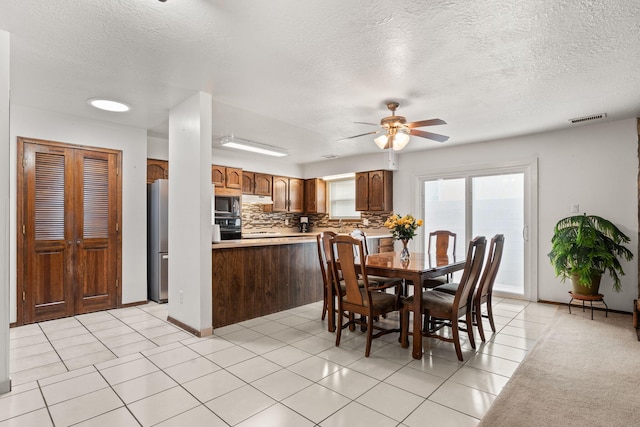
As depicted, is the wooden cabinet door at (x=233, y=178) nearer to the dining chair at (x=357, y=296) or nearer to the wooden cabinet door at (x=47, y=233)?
the wooden cabinet door at (x=47, y=233)

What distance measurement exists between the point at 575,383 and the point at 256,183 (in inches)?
229

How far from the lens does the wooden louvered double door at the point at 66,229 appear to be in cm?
378

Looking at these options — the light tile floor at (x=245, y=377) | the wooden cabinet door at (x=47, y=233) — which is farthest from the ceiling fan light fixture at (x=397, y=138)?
the wooden cabinet door at (x=47, y=233)

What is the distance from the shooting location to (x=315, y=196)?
7.70 meters

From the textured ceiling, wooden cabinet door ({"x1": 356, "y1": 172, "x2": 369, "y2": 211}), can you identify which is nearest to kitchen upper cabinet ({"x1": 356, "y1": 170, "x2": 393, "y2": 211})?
wooden cabinet door ({"x1": 356, "y1": 172, "x2": 369, "y2": 211})

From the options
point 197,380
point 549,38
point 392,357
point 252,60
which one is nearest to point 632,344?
point 392,357

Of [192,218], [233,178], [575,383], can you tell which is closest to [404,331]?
[575,383]

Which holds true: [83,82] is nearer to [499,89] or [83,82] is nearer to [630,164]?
[499,89]

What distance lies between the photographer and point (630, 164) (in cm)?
416

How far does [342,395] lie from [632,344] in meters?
2.95

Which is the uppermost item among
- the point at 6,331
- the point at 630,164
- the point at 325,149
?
the point at 325,149

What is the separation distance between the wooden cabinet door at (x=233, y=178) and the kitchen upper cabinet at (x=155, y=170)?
119cm

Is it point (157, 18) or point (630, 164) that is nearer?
point (157, 18)

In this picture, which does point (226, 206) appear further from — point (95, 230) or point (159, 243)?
point (95, 230)
